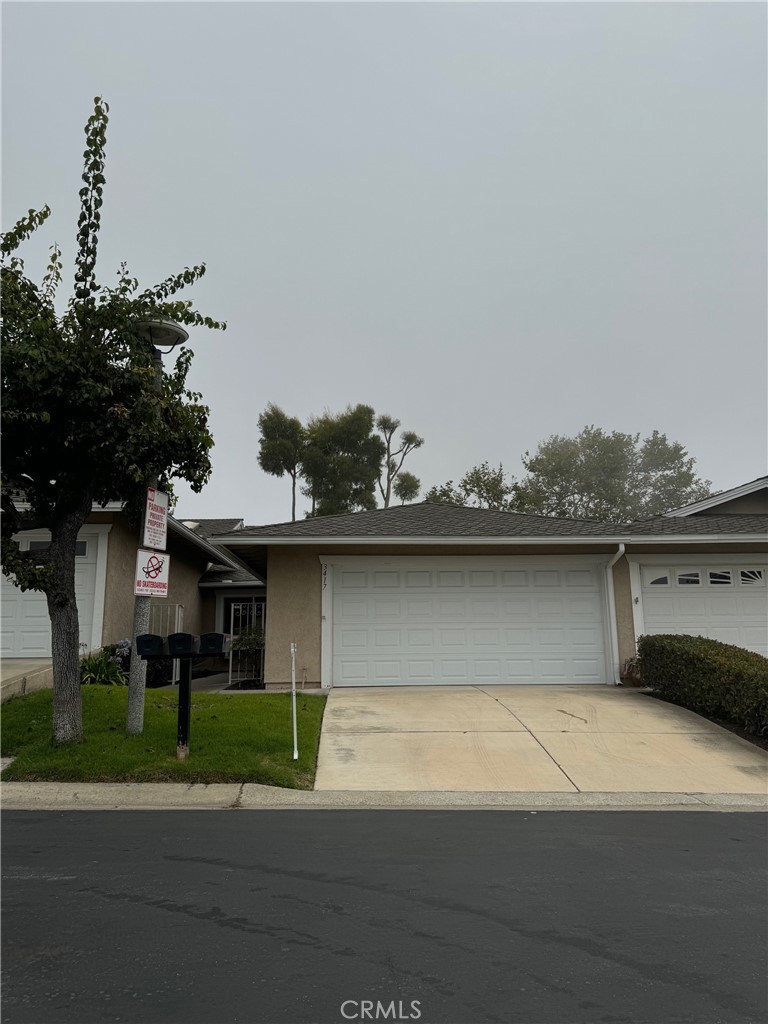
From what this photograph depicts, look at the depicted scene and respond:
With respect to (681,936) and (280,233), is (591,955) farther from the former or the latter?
(280,233)

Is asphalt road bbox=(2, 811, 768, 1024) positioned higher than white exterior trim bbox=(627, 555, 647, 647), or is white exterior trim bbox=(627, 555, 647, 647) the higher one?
white exterior trim bbox=(627, 555, 647, 647)

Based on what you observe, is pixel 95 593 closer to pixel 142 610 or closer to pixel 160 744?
pixel 142 610

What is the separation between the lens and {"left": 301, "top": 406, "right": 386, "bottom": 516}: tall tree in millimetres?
36875

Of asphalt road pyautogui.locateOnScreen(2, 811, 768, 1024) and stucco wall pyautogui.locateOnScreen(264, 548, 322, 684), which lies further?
stucco wall pyautogui.locateOnScreen(264, 548, 322, 684)

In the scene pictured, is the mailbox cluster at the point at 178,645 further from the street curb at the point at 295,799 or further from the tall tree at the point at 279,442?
the tall tree at the point at 279,442

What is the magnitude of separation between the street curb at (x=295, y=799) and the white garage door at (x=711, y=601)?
6.75m

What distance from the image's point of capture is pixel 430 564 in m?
13.1

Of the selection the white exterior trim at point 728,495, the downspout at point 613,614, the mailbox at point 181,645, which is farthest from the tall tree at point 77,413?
the white exterior trim at point 728,495

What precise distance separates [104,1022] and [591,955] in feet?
7.73

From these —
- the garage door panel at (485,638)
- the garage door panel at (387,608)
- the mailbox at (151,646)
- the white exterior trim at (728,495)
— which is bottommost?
the garage door panel at (485,638)

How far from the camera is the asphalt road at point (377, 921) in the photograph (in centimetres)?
301

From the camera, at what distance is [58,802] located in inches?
249

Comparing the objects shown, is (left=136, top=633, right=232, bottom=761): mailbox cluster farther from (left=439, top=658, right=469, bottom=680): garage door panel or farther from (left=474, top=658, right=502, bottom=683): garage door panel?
(left=474, top=658, right=502, bottom=683): garage door panel

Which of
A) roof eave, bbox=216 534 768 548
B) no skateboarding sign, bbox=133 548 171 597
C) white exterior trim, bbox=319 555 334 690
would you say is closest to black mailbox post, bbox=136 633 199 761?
no skateboarding sign, bbox=133 548 171 597
